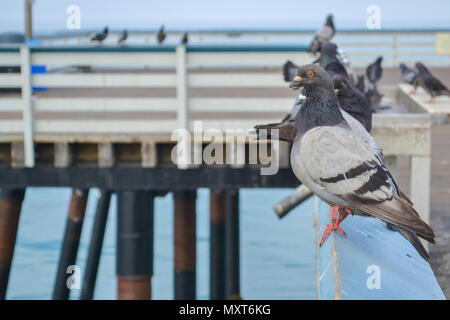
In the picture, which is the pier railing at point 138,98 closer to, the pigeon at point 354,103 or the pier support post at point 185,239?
the pier support post at point 185,239

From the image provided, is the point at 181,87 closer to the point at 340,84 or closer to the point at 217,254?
the point at 340,84

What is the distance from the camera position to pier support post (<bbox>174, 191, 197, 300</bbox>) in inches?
651

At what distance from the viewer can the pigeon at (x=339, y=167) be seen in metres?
4.74

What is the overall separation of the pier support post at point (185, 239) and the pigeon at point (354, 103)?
9738 millimetres

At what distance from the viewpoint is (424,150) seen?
9141mm

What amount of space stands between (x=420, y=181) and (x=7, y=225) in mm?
7862

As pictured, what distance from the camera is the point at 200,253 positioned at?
4612 cm

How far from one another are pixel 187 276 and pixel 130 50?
553cm

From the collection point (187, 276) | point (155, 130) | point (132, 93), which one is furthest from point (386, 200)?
point (132, 93)

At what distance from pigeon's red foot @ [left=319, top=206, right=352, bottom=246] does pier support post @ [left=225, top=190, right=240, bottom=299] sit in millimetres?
14286

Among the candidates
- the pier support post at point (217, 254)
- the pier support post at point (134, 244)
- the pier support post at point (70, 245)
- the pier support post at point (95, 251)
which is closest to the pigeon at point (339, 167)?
the pier support post at point (134, 244)

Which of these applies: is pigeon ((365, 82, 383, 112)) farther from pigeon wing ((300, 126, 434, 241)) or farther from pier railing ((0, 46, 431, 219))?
pigeon wing ((300, 126, 434, 241))
